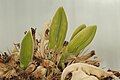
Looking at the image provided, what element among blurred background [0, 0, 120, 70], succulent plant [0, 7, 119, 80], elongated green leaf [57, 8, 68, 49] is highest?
blurred background [0, 0, 120, 70]

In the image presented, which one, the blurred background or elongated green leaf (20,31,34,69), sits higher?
the blurred background

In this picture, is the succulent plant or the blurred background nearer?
the succulent plant

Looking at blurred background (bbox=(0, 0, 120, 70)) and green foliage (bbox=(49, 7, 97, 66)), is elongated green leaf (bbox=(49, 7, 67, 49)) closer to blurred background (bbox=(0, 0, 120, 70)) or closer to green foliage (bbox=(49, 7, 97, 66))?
green foliage (bbox=(49, 7, 97, 66))

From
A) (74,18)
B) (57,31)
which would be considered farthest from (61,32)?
(74,18)

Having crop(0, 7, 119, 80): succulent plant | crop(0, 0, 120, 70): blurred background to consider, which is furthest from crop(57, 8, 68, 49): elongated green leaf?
crop(0, 0, 120, 70): blurred background

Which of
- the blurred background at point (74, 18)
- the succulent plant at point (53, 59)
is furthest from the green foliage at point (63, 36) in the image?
the blurred background at point (74, 18)
